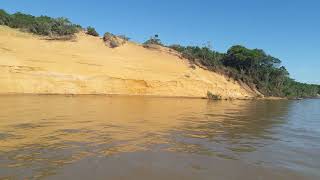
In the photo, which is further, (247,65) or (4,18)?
(247,65)

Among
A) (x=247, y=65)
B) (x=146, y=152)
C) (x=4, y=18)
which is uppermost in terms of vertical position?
(x=4, y=18)

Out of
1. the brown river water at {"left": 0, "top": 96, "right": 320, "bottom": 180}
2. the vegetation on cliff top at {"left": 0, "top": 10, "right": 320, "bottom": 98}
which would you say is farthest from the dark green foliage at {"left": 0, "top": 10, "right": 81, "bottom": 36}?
the brown river water at {"left": 0, "top": 96, "right": 320, "bottom": 180}

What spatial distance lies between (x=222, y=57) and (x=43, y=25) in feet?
111

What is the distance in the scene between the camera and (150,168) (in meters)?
7.36

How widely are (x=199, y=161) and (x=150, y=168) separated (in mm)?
1350

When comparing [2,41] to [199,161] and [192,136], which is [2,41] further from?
Answer: [199,161]

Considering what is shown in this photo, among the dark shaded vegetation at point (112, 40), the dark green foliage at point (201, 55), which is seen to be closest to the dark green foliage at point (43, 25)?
the dark shaded vegetation at point (112, 40)

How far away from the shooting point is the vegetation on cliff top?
3994cm

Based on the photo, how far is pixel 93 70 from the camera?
35.2 m

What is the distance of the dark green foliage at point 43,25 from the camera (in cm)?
3891

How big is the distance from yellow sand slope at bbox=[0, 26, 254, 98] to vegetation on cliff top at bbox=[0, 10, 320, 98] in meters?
1.60

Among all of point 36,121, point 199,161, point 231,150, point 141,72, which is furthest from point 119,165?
point 141,72

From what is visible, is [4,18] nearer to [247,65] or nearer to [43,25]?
[43,25]

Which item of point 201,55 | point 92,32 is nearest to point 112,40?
point 92,32
